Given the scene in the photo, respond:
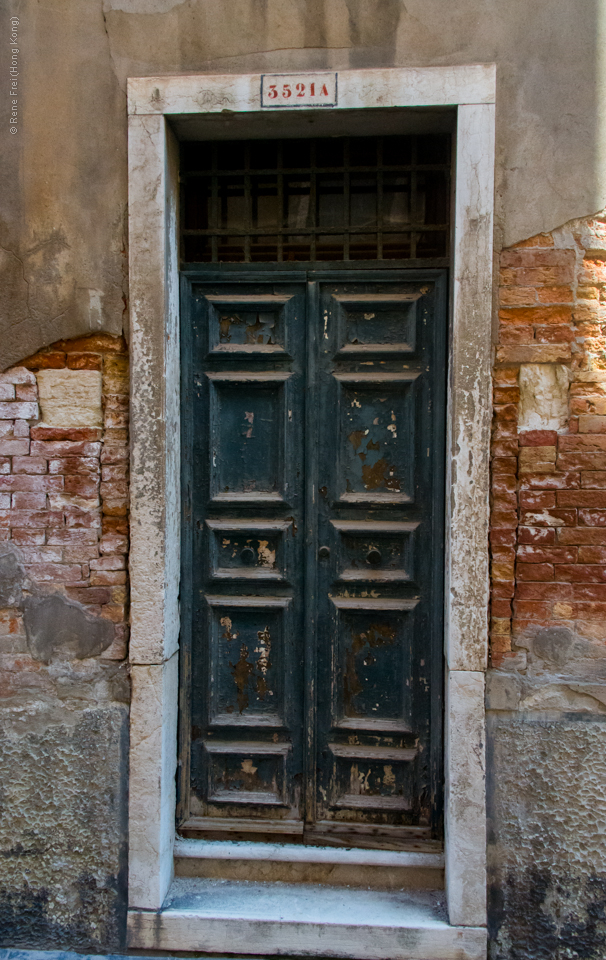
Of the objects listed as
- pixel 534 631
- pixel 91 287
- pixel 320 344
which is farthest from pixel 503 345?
pixel 91 287

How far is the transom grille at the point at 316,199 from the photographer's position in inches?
97.5

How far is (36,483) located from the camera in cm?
240

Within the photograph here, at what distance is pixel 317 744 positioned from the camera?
2531 millimetres

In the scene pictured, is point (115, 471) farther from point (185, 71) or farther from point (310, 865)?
point (310, 865)

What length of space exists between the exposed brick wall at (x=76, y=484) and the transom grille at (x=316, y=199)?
2.35 feet

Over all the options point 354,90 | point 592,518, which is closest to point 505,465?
point 592,518

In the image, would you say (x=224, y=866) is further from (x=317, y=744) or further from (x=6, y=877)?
(x=6, y=877)

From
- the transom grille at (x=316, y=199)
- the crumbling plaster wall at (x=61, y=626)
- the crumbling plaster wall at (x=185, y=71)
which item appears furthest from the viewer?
the transom grille at (x=316, y=199)

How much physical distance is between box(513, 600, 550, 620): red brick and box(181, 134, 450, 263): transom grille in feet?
4.90

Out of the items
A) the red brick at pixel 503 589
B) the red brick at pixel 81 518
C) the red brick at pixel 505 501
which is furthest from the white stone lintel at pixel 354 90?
the red brick at pixel 503 589

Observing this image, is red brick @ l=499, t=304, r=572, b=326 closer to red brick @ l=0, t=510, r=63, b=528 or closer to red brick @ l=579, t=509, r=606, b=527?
red brick @ l=579, t=509, r=606, b=527

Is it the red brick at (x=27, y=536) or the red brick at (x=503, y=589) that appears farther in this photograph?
the red brick at (x=27, y=536)

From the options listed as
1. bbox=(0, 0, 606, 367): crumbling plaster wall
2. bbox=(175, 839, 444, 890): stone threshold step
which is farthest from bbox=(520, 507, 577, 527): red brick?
bbox=(175, 839, 444, 890): stone threshold step

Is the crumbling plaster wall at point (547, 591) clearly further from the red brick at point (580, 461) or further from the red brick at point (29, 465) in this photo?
the red brick at point (29, 465)
